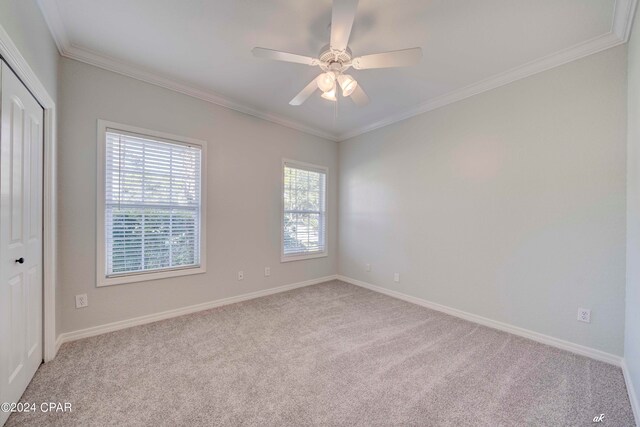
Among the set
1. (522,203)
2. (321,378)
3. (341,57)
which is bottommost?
(321,378)

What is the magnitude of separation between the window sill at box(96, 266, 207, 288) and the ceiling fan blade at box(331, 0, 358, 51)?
2.74 m

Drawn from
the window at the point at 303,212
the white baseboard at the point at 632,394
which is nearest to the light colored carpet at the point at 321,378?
the white baseboard at the point at 632,394

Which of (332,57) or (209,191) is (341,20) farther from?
(209,191)

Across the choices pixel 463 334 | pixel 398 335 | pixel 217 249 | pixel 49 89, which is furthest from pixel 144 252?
pixel 463 334

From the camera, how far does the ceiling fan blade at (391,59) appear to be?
1.65 metres

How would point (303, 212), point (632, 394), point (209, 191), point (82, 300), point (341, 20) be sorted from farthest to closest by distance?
point (303, 212), point (209, 191), point (82, 300), point (632, 394), point (341, 20)

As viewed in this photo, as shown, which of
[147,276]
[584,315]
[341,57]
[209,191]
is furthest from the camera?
[209,191]

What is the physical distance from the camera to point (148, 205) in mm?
2742

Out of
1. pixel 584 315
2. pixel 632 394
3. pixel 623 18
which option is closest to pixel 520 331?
pixel 584 315

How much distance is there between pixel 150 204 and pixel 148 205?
2cm

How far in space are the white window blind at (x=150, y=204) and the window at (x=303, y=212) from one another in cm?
133

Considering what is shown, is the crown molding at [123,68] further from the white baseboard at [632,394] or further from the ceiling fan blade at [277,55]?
the white baseboard at [632,394]

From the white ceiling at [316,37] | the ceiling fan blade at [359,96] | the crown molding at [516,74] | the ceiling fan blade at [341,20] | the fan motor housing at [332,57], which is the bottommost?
the ceiling fan blade at [359,96]

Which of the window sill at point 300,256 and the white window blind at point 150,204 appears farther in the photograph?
the window sill at point 300,256
